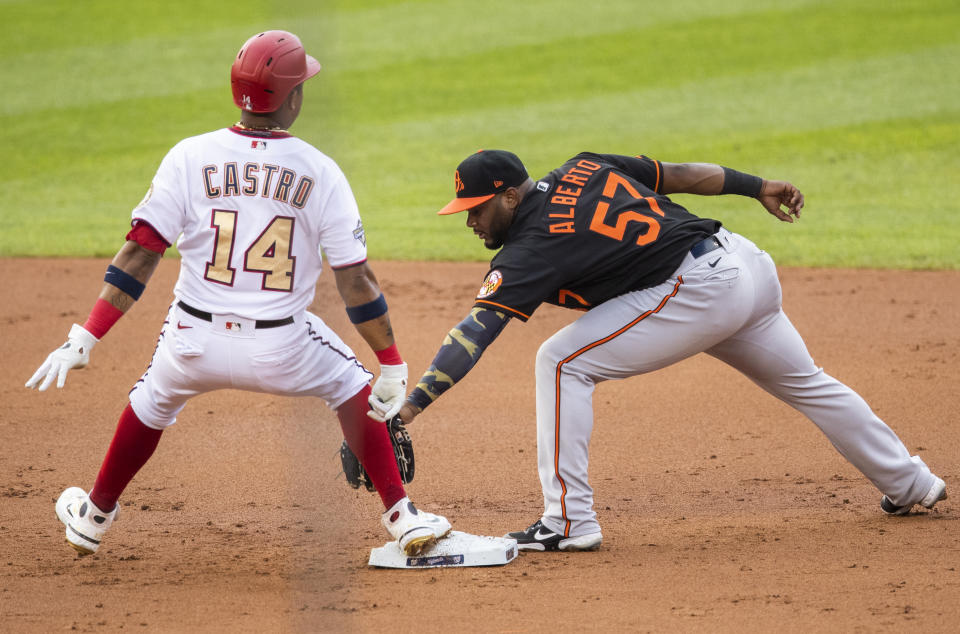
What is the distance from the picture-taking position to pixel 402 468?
4281 millimetres

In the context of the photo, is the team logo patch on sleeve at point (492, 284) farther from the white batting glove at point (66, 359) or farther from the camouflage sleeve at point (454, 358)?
the white batting glove at point (66, 359)

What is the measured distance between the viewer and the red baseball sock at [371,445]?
4090mm

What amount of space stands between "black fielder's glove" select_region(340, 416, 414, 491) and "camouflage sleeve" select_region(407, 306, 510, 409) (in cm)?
25

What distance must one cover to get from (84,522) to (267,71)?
1.77m

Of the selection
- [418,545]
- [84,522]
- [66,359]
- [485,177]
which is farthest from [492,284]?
[84,522]

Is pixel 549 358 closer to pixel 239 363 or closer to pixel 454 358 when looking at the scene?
pixel 454 358

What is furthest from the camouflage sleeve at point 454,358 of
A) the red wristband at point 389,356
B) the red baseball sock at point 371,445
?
the red baseball sock at point 371,445

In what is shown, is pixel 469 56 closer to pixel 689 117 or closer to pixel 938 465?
pixel 689 117

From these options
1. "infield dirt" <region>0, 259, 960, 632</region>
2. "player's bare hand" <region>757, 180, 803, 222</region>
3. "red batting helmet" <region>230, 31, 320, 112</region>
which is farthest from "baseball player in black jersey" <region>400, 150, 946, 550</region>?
"red batting helmet" <region>230, 31, 320, 112</region>

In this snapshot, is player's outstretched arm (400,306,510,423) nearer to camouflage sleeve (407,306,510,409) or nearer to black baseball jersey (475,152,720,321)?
camouflage sleeve (407,306,510,409)

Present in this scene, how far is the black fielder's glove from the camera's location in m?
4.18

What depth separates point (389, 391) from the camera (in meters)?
3.92

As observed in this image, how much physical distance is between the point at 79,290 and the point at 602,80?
323 inches

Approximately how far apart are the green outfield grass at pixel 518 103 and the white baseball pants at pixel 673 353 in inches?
184
